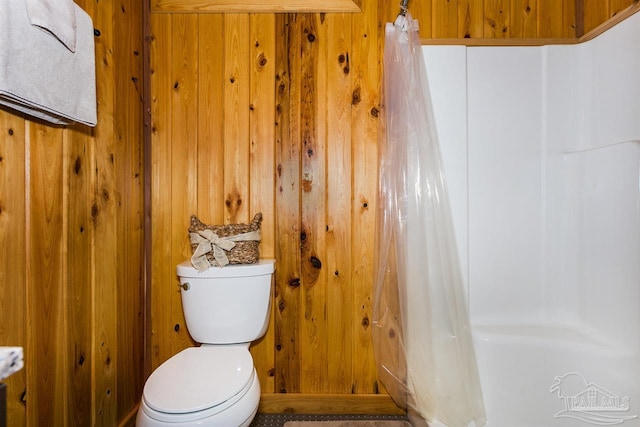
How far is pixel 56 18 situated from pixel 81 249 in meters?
0.71

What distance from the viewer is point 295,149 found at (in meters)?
1.62

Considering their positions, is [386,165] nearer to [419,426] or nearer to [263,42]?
[263,42]

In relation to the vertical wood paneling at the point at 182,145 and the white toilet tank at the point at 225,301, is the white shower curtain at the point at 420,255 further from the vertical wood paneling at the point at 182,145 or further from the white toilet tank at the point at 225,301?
the vertical wood paneling at the point at 182,145

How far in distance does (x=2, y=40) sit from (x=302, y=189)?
3.58 feet

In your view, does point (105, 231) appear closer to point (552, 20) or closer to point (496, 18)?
point (496, 18)

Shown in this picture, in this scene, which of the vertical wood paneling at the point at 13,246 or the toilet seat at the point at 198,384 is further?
the toilet seat at the point at 198,384

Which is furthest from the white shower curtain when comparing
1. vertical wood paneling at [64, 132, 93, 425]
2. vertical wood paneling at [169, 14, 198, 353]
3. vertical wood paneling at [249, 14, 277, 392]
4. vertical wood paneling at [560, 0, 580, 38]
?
vertical wood paneling at [64, 132, 93, 425]

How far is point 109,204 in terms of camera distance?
4.42 ft

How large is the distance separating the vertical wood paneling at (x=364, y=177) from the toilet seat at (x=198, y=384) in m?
0.59

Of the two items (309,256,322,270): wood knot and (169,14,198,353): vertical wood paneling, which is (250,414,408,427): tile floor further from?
(309,256,322,270): wood knot

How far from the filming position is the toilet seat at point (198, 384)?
3.25 feet

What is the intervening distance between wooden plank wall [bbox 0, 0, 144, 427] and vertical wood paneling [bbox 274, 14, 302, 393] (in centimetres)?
63

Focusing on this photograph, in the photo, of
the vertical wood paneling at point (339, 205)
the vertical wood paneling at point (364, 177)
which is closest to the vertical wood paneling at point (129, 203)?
the vertical wood paneling at point (339, 205)

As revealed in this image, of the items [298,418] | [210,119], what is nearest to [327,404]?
[298,418]
